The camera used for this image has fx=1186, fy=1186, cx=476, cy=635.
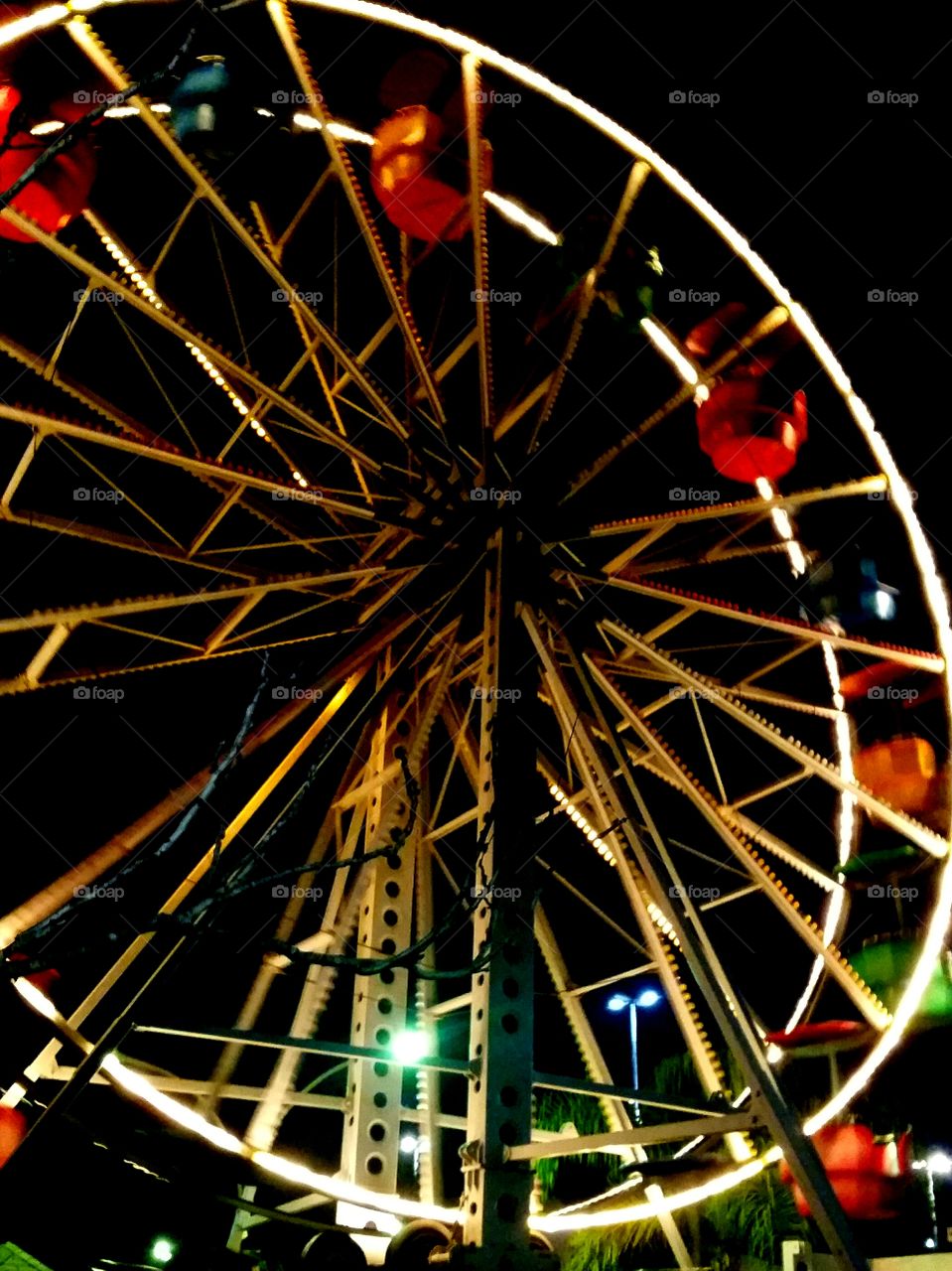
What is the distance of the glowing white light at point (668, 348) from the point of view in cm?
889

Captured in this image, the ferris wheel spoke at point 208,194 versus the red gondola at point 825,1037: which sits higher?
the ferris wheel spoke at point 208,194

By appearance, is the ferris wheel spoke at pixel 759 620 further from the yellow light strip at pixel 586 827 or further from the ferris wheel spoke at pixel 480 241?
the yellow light strip at pixel 586 827

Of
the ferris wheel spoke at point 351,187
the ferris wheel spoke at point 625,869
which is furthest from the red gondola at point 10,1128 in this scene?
the ferris wheel spoke at point 351,187

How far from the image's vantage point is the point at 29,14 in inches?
251

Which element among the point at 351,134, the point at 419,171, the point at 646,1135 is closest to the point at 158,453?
the point at 419,171

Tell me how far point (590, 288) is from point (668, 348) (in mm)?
1086

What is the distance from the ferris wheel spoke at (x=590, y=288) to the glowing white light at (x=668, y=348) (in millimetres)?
749

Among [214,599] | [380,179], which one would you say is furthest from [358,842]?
[380,179]

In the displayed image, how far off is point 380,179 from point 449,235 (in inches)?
23.5

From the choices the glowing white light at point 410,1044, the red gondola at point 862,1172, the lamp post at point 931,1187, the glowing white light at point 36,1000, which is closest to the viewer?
the glowing white light at point 36,1000

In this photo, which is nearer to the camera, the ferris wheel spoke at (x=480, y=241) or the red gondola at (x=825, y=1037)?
the ferris wheel spoke at (x=480, y=241)

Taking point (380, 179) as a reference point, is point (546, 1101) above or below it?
below

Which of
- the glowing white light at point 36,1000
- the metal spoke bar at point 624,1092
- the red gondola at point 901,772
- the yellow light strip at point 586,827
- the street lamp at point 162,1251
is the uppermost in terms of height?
the red gondola at point 901,772

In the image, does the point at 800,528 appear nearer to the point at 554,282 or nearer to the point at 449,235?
the point at 554,282
